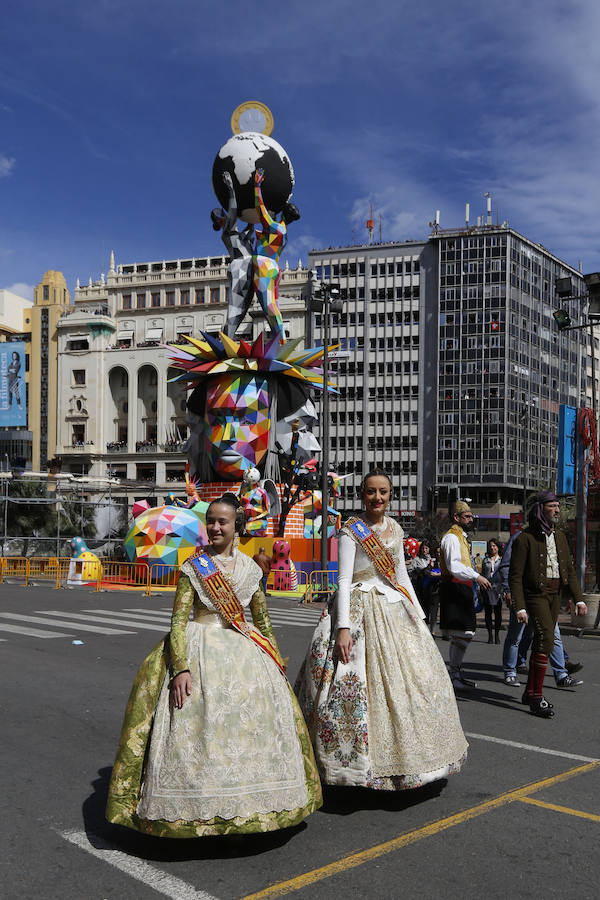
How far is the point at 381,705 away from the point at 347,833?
2.20 ft

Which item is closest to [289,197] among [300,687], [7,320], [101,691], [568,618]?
[568,618]

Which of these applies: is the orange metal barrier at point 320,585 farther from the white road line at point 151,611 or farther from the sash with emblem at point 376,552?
the sash with emblem at point 376,552

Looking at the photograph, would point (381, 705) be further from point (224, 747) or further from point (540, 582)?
point (540, 582)

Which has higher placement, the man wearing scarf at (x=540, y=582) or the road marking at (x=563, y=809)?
the man wearing scarf at (x=540, y=582)

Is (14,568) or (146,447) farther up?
(146,447)

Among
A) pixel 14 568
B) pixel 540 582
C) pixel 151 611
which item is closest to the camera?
pixel 540 582

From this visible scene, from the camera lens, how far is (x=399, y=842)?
14.6 feet

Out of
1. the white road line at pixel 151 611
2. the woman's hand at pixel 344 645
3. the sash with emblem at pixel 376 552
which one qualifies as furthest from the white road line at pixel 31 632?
the woman's hand at pixel 344 645

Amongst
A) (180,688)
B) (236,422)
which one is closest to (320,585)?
(236,422)

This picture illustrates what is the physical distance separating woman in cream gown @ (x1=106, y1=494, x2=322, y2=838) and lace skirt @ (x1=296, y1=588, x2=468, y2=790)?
40 cm

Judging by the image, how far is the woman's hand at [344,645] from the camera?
4.93 m

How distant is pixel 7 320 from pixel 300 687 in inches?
3778

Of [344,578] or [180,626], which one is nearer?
[180,626]

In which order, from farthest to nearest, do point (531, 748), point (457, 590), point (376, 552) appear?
point (457, 590), point (531, 748), point (376, 552)
